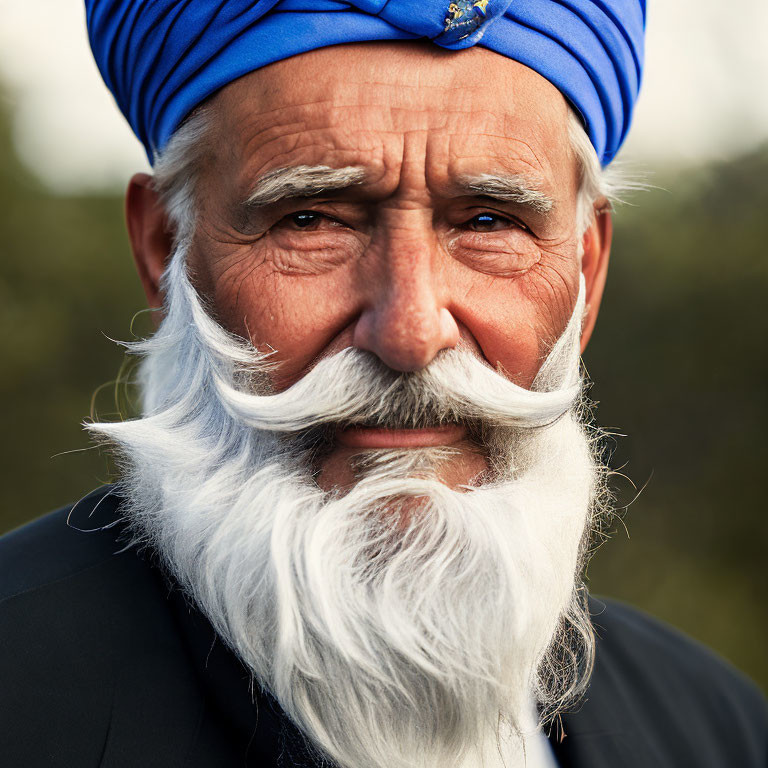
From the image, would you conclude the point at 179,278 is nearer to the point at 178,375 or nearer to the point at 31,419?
the point at 178,375

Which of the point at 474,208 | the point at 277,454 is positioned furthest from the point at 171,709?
the point at 474,208

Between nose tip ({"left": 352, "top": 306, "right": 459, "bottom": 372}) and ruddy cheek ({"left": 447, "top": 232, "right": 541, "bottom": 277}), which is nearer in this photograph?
nose tip ({"left": 352, "top": 306, "right": 459, "bottom": 372})

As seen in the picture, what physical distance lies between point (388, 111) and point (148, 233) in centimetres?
82

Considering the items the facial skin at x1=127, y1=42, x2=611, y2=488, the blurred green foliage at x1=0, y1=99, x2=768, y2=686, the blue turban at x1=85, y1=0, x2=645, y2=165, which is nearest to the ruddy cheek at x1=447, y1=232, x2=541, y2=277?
the facial skin at x1=127, y1=42, x2=611, y2=488

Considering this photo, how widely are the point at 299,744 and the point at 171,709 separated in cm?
28

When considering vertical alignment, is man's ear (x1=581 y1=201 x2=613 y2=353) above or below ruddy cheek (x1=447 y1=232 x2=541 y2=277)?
below

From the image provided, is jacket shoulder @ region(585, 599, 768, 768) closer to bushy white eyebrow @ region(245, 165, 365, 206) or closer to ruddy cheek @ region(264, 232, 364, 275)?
ruddy cheek @ region(264, 232, 364, 275)

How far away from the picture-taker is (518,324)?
2.01 metres

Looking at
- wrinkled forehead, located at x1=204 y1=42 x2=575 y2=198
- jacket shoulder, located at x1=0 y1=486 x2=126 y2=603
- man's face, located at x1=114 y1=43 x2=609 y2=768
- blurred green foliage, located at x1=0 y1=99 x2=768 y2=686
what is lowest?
blurred green foliage, located at x1=0 y1=99 x2=768 y2=686

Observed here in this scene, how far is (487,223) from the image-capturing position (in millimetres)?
1996

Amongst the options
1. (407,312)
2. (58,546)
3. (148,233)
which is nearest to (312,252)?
(407,312)

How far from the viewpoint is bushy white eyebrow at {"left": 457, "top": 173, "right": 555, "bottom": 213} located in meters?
1.90

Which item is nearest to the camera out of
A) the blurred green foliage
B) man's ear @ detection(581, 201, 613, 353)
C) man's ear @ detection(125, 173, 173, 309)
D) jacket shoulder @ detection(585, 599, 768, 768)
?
man's ear @ detection(125, 173, 173, 309)

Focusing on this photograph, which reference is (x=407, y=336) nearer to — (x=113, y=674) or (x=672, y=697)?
(x=113, y=674)
